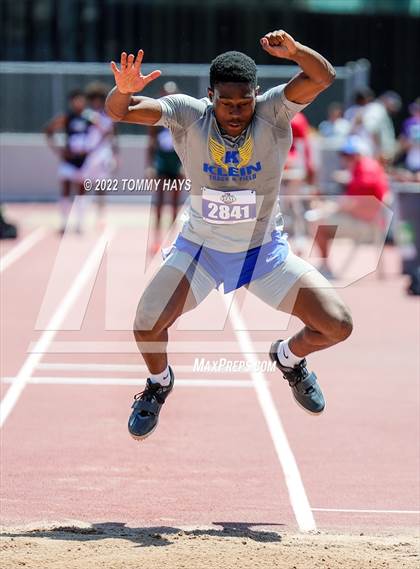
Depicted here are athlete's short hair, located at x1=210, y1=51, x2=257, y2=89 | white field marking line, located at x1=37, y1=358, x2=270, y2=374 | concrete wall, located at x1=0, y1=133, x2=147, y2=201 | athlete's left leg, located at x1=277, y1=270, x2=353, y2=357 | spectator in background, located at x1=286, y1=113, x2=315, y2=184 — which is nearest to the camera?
athlete's short hair, located at x1=210, y1=51, x2=257, y2=89

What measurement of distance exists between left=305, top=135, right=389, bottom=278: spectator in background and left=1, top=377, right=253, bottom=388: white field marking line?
4.97 metres

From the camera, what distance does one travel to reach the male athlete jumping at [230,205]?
19.2ft

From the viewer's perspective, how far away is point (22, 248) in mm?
16422

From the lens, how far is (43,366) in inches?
392

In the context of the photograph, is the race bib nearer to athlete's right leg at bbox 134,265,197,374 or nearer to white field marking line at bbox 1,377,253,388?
athlete's right leg at bbox 134,265,197,374

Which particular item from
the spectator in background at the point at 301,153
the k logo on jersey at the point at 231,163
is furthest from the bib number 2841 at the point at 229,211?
the spectator in background at the point at 301,153

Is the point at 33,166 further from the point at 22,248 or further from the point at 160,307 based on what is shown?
the point at 160,307

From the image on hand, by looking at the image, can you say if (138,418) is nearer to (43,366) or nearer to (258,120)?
(258,120)

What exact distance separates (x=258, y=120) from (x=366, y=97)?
587 inches

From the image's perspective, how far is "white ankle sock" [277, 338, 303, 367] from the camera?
6.54m

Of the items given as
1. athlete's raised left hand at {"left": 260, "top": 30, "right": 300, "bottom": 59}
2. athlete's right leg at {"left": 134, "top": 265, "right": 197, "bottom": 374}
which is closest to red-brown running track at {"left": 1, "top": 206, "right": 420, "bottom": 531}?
athlete's right leg at {"left": 134, "top": 265, "right": 197, "bottom": 374}

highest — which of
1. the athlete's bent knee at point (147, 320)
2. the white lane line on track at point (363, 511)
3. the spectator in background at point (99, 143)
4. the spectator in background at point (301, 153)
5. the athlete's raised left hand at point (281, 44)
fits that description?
the spectator in background at point (99, 143)

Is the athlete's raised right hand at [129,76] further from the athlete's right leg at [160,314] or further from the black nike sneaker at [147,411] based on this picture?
the black nike sneaker at [147,411]

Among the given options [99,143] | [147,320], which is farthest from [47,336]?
[99,143]
